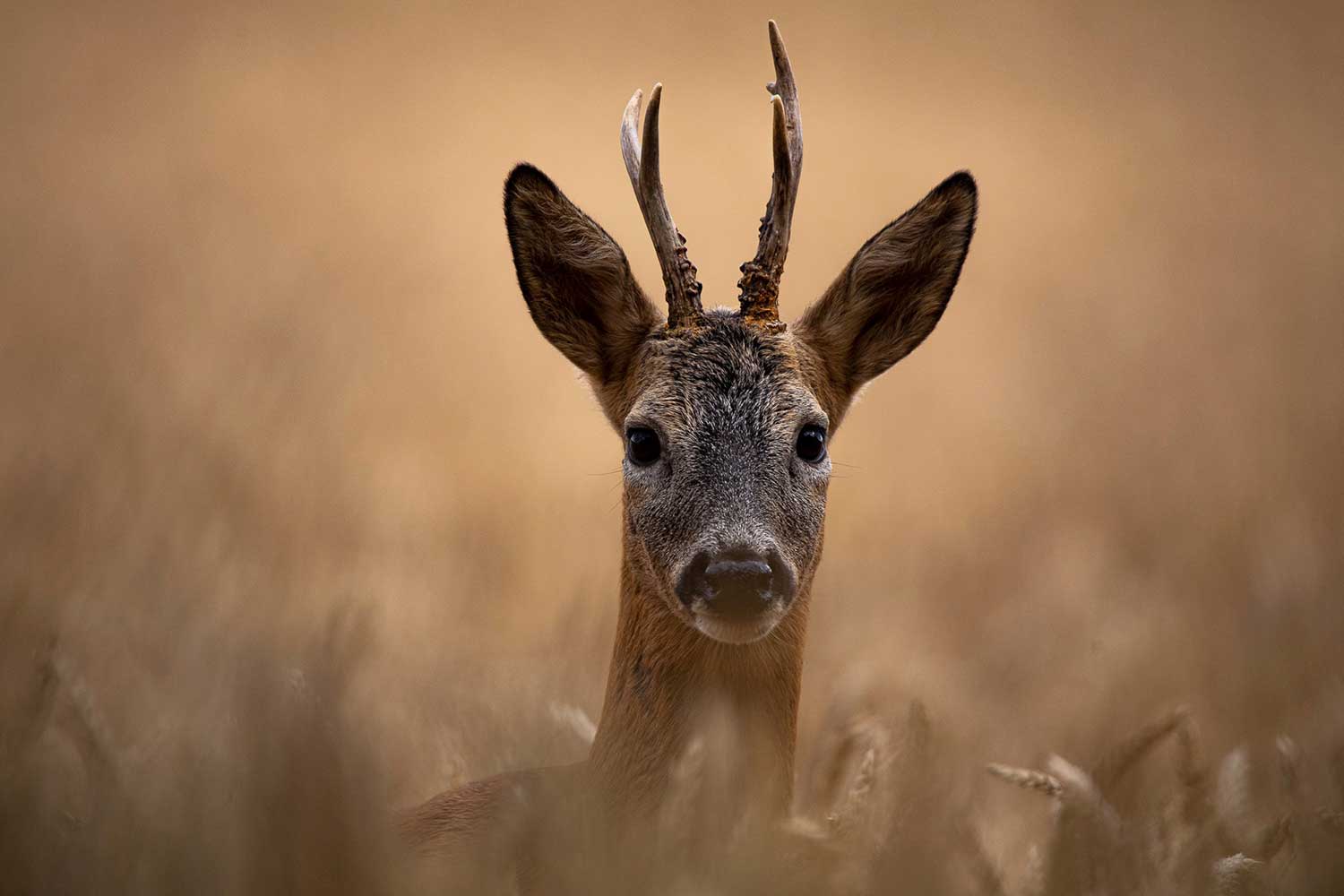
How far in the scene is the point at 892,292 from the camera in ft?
16.6

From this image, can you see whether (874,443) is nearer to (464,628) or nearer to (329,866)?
(464,628)

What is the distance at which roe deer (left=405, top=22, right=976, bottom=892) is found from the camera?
13.3 feet

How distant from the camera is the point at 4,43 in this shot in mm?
15781

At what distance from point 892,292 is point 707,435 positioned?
3.30ft

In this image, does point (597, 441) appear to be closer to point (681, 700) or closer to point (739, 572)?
point (681, 700)

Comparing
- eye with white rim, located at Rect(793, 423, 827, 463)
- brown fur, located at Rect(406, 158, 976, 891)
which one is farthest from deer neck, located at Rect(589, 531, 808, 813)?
eye with white rim, located at Rect(793, 423, 827, 463)

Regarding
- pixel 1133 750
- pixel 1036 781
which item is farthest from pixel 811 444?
pixel 1036 781

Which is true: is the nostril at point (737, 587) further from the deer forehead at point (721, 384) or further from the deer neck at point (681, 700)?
the deer forehead at point (721, 384)

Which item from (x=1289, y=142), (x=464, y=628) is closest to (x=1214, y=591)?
(x=464, y=628)

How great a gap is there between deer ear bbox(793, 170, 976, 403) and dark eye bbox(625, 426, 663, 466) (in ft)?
2.33

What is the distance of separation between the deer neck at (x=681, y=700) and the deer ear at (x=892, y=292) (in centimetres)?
93

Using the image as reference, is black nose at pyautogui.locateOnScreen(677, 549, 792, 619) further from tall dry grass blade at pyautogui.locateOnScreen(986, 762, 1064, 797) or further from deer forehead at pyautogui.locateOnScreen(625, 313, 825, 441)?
tall dry grass blade at pyautogui.locateOnScreen(986, 762, 1064, 797)

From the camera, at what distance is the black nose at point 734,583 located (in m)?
3.93

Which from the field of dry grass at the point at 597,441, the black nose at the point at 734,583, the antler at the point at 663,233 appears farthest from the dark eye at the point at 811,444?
the field of dry grass at the point at 597,441
